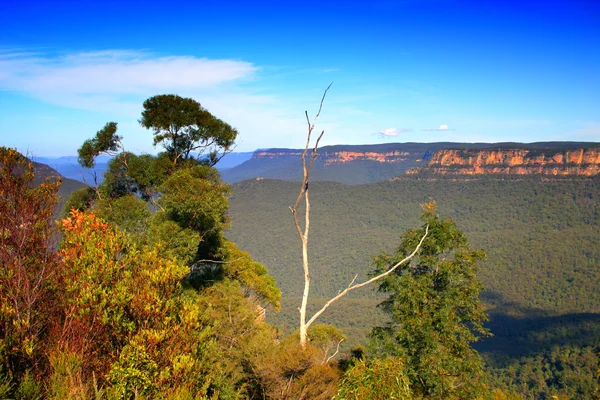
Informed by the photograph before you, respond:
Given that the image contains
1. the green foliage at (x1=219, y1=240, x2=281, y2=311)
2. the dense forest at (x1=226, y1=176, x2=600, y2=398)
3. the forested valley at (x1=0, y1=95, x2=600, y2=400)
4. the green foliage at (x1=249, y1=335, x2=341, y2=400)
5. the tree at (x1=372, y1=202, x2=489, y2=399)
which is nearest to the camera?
the forested valley at (x1=0, y1=95, x2=600, y2=400)

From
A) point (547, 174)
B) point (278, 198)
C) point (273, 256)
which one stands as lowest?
point (273, 256)

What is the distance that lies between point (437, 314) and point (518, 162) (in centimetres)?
11422

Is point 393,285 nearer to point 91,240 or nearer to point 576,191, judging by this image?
point 91,240

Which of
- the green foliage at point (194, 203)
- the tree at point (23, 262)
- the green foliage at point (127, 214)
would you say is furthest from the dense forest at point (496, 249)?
the tree at point (23, 262)

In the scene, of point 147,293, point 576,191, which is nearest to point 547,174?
point 576,191

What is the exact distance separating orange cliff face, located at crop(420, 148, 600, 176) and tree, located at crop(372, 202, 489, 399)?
105794 mm

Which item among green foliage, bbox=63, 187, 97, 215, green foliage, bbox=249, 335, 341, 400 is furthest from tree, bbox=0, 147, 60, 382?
green foliage, bbox=63, 187, 97, 215

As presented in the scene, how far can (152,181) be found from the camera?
1514cm

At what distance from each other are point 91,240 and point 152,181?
9363mm

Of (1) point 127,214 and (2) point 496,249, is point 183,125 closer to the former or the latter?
(1) point 127,214

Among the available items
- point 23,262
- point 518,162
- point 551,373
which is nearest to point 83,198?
point 23,262

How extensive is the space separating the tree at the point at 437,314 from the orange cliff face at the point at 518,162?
106 m

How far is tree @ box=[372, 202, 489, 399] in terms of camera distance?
31.6 feet

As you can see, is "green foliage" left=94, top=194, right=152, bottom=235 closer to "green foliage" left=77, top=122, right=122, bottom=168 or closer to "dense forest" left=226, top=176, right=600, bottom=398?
"green foliage" left=77, top=122, right=122, bottom=168
